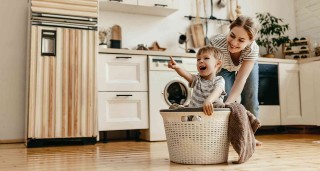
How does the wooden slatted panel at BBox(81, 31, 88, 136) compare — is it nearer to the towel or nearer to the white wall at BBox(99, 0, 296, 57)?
the white wall at BBox(99, 0, 296, 57)

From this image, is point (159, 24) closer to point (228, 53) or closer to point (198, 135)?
point (228, 53)

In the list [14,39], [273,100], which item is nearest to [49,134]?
[14,39]

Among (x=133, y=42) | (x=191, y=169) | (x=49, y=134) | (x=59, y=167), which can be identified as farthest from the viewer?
(x=133, y=42)

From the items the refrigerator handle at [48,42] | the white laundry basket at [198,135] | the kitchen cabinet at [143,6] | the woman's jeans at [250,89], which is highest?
the kitchen cabinet at [143,6]

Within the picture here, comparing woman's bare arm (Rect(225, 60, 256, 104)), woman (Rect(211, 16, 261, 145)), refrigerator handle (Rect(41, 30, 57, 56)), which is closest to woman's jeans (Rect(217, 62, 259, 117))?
woman (Rect(211, 16, 261, 145))

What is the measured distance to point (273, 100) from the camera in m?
3.81

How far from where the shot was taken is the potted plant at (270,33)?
4125 mm

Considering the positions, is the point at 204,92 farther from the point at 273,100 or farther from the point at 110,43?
the point at 273,100

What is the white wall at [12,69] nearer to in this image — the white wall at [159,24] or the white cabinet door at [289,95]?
the white wall at [159,24]

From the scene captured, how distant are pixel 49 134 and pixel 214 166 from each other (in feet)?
5.54

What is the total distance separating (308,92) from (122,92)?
6.97 ft

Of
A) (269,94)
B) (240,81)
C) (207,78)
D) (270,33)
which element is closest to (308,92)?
(269,94)

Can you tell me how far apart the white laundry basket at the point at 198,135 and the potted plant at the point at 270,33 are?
2.70 meters

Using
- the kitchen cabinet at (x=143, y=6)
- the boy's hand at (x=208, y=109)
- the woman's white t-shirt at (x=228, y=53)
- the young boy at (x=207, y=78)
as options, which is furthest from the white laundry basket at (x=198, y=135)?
the kitchen cabinet at (x=143, y=6)
